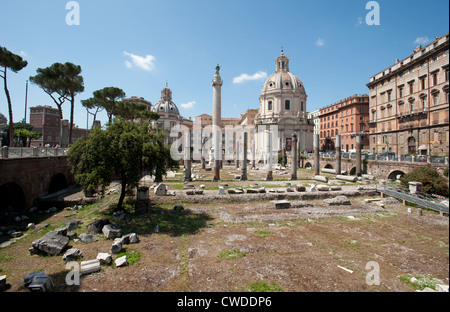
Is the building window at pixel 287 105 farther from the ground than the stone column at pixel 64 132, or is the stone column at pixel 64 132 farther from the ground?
the building window at pixel 287 105

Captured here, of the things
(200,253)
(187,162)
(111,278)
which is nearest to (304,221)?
(200,253)

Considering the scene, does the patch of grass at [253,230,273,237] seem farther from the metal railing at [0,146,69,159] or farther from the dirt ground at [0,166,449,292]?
the metal railing at [0,146,69,159]

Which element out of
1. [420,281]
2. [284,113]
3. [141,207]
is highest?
[284,113]

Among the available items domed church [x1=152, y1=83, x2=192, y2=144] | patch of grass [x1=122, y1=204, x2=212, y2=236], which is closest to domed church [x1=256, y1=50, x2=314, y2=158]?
domed church [x1=152, y1=83, x2=192, y2=144]

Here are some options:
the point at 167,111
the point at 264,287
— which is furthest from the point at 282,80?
the point at 264,287

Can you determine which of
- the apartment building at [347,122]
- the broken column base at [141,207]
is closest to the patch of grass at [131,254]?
the broken column base at [141,207]

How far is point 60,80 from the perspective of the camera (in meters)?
25.9

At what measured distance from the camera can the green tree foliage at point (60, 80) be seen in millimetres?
25331

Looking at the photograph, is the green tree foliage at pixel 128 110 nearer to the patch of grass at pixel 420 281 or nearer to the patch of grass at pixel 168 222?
the patch of grass at pixel 168 222

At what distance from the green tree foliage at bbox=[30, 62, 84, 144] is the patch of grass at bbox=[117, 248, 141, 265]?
2412 centimetres

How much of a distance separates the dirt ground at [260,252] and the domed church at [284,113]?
148 ft

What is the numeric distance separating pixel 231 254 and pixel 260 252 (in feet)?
3.27

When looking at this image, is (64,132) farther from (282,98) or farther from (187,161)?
(282,98)
